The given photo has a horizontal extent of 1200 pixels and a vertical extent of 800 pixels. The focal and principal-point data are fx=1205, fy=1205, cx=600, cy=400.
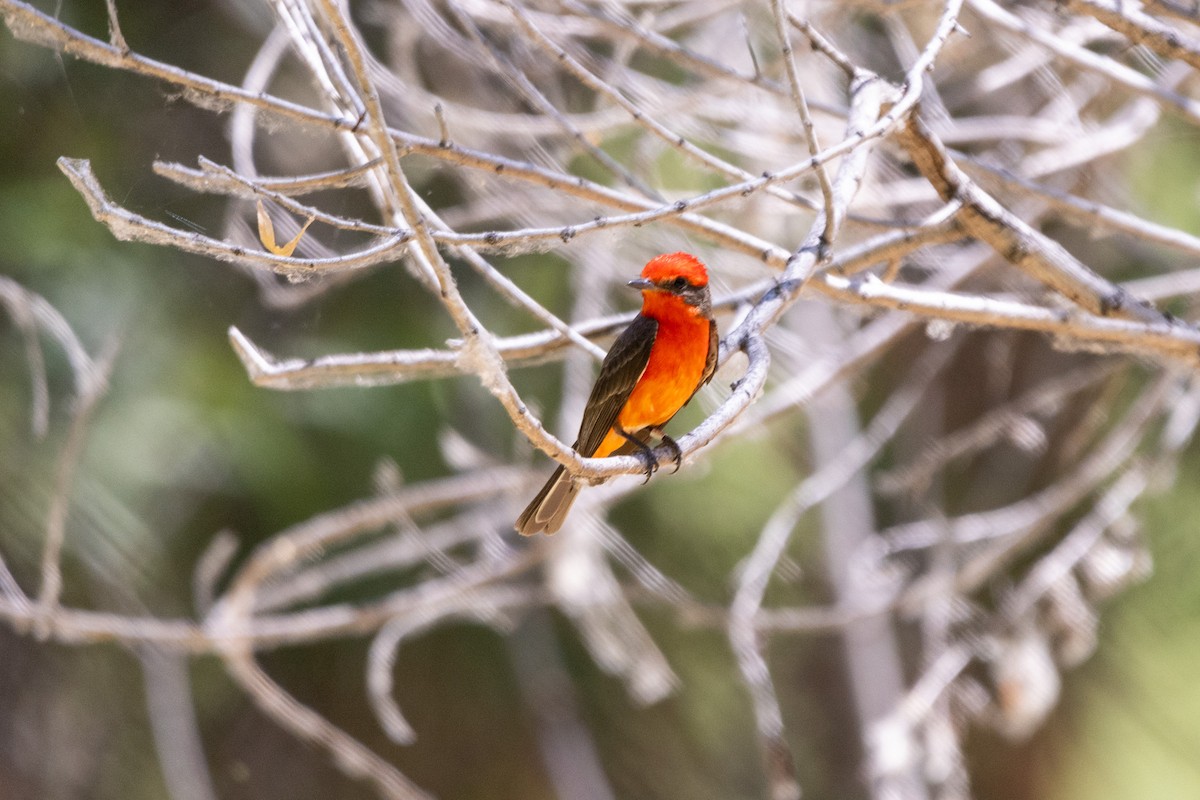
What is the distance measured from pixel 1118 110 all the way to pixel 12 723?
661cm

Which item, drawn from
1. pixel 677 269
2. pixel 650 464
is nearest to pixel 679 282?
pixel 677 269

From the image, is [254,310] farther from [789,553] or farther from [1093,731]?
[1093,731]

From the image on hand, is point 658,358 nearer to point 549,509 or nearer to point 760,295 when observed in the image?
point 760,295

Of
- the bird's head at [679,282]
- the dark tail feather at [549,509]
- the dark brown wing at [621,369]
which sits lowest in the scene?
the dark tail feather at [549,509]

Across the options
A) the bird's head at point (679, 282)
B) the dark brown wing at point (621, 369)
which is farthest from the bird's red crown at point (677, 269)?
the dark brown wing at point (621, 369)

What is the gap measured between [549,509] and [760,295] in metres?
0.86

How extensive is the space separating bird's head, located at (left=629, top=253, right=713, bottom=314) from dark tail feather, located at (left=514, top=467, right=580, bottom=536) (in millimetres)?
584

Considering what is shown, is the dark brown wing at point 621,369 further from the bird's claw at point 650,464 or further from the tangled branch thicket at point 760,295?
the bird's claw at point 650,464

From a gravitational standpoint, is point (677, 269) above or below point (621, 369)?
above

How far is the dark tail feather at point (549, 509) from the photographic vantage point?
316 centimetres

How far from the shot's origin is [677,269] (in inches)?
132

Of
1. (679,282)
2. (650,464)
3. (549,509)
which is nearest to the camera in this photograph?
(650,464)

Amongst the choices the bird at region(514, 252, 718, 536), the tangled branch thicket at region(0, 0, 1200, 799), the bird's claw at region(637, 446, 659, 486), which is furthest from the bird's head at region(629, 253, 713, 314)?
the bird's claw at region(637, 446, 659, 486)

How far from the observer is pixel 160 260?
5934 millimetres
